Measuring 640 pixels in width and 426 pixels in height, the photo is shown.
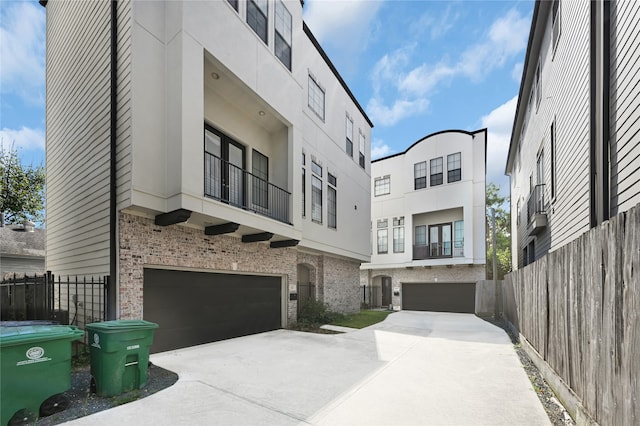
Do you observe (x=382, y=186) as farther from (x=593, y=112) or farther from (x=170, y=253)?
(x=170, y=253)

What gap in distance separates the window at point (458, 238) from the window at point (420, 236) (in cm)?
203

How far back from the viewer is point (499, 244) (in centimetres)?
3434

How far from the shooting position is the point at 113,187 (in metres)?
7.00

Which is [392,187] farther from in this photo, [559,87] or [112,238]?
[112,238]

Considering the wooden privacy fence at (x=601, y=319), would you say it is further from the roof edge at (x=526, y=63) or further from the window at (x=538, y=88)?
the roof edge at (x=526, y=63)

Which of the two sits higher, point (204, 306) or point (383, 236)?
point (383, 236)

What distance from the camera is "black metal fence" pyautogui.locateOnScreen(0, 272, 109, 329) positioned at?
23.3 ft

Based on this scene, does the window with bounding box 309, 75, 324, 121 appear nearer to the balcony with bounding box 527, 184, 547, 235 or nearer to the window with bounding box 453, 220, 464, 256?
the balcony with bounding box 527, 184, 547, 235

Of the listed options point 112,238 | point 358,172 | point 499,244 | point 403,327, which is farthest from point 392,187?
point 112,238

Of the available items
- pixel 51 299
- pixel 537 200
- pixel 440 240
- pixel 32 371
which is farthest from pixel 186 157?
pixel 440 240

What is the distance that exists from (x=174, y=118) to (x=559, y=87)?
9615mm

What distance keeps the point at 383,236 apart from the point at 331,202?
33.5ft

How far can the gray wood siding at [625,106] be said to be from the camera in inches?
194

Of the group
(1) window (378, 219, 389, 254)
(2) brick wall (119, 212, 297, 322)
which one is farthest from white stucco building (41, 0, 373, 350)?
(1) window (378, 219, 389, 254)
